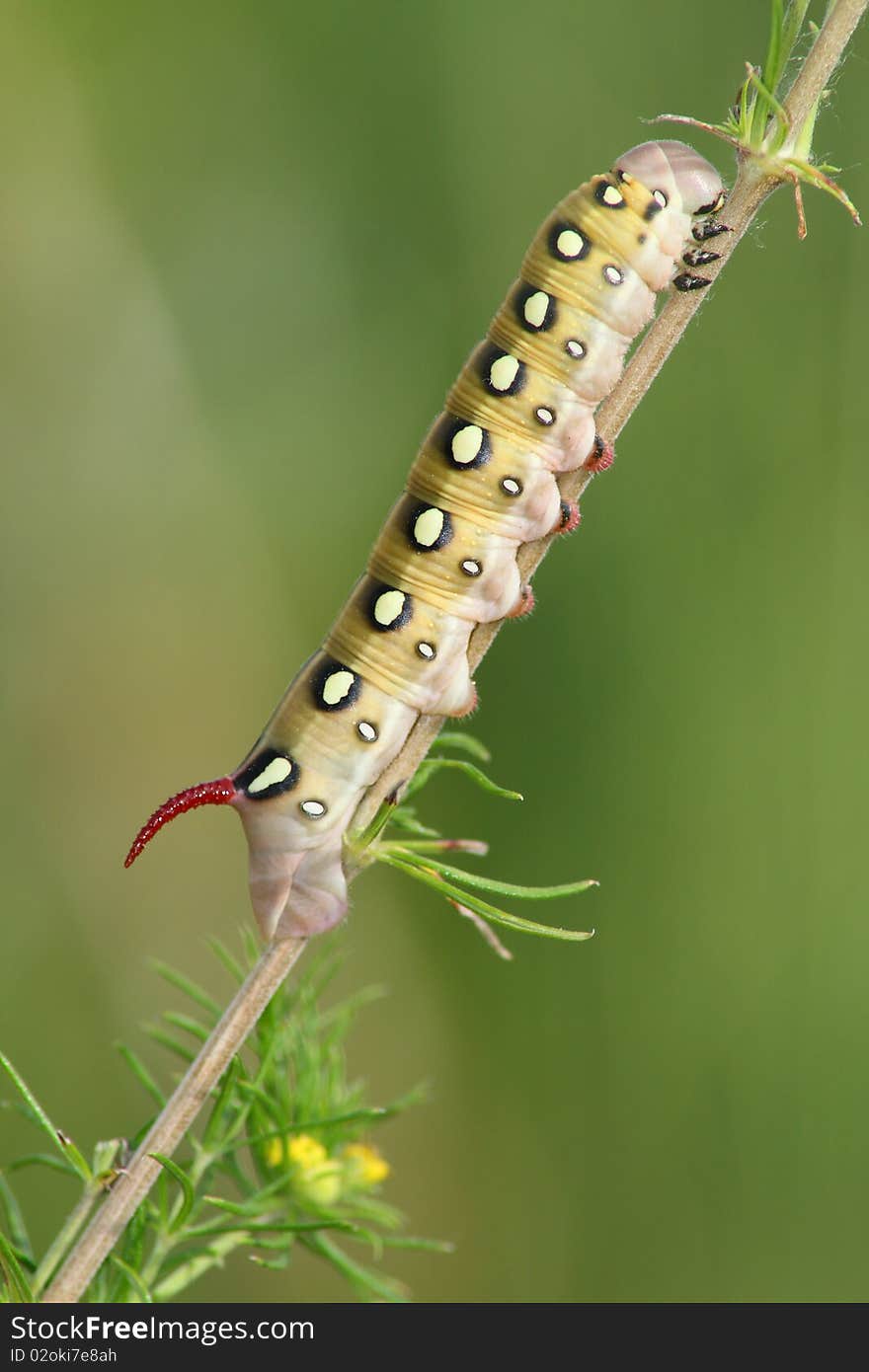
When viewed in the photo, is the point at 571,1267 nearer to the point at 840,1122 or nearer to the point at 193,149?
the point at 840,1122

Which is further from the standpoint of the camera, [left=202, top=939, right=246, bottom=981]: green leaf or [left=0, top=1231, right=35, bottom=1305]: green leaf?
[left=202, top=939, right=246, bottom=981]: green leaf

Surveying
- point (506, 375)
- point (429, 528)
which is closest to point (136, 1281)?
point (429, 528)

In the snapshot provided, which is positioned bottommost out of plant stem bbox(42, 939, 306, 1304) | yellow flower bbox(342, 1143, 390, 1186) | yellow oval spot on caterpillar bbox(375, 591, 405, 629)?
yellow flower bbox(342, 1143, 390, 1186)

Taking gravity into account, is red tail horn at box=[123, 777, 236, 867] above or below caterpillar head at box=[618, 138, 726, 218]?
below

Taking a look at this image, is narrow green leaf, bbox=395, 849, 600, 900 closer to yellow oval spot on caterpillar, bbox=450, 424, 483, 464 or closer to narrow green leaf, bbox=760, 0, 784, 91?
yellow oval spot on caterpillar, bbox=450, 424, 483, 464

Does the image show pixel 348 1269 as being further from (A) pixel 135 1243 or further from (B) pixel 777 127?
(B) pixel 777 127

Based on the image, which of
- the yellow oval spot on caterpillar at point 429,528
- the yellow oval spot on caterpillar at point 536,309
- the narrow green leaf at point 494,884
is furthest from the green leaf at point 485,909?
the yellow oval spot on caterpillar at point 536,309

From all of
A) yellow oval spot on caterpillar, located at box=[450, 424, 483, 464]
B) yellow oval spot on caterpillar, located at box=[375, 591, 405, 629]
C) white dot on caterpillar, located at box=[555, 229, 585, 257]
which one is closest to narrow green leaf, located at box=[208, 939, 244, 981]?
yellow oval spot on caterpillar, located at box=[375, 591, 405, 629]
